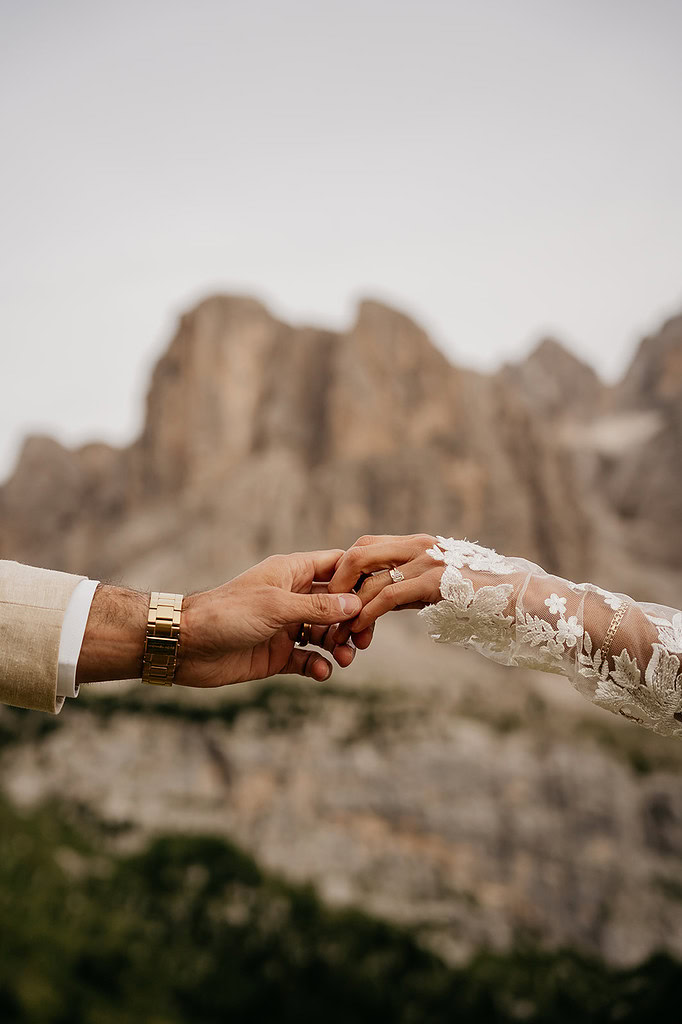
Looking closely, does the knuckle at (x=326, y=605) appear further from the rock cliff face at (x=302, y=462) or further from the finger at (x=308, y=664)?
the rock cliff face at (x=302, y=462)

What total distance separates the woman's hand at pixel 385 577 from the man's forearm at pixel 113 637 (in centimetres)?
68

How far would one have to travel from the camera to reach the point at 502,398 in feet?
147

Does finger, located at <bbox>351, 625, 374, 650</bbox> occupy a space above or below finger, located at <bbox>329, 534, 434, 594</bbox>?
below

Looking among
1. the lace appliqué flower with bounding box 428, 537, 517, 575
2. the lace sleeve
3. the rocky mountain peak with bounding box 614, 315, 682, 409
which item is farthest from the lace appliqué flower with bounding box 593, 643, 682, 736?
the rocky mountain peak with bounding box 614, 315, 682, 409

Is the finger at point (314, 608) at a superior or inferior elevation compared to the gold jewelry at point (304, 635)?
superior

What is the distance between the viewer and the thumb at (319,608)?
249 cm

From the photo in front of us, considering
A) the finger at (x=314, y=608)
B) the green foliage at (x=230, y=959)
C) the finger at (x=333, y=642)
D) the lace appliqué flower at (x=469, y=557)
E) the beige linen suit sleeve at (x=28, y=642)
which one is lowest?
the green foliage at (x=230, y=959)

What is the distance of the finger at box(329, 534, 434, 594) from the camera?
2.67 metres

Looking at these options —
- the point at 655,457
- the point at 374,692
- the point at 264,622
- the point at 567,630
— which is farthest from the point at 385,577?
the point at 655,457

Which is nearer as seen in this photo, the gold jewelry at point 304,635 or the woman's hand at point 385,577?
the woman's hand at point 385,577

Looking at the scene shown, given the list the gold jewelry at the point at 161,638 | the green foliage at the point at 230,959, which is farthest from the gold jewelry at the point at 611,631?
the green foliage at the point at 230,959

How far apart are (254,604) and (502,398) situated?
43.8m

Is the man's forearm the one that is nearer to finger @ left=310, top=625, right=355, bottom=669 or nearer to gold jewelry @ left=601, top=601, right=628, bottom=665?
finger @ left=310, top=625, right=355, bottom=669

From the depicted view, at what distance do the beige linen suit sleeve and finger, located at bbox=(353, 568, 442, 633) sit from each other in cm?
92
